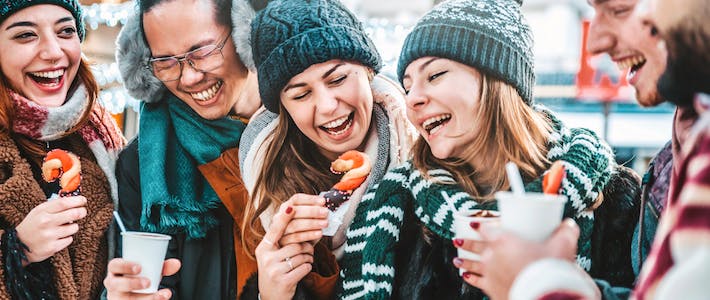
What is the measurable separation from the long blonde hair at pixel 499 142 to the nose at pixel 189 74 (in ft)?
4.03

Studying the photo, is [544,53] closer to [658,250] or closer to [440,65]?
[440,65]

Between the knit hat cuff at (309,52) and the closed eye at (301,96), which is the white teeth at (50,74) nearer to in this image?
the knit hat cuff at (309,52)

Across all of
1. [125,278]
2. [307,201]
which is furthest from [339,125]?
[125,278]

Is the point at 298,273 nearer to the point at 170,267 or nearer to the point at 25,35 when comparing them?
the point at 170,267

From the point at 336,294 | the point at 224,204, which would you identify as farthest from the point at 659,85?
the point at 224,204

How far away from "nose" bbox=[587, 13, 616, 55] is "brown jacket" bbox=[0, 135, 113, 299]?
225 centimetres

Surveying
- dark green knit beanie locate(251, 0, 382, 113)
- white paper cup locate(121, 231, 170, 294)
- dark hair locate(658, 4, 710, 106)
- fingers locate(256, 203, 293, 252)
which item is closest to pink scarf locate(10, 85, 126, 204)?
white paper cup locate(121, 231, 170, 294)

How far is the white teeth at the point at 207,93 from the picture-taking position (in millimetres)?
3045

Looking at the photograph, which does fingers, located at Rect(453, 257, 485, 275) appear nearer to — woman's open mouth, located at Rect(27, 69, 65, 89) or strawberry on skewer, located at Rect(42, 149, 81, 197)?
strawberry on skewer, located at Rect(42, 149, 81, 197)

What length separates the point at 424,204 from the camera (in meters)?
2.25

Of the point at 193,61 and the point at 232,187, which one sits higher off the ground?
the point at 193,61

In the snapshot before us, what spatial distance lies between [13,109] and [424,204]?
1906 millimetres

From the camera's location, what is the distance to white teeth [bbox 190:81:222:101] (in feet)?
9.99

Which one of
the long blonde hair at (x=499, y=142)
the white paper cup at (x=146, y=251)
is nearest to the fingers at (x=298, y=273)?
the white paper cup at (x=146, y=251)
